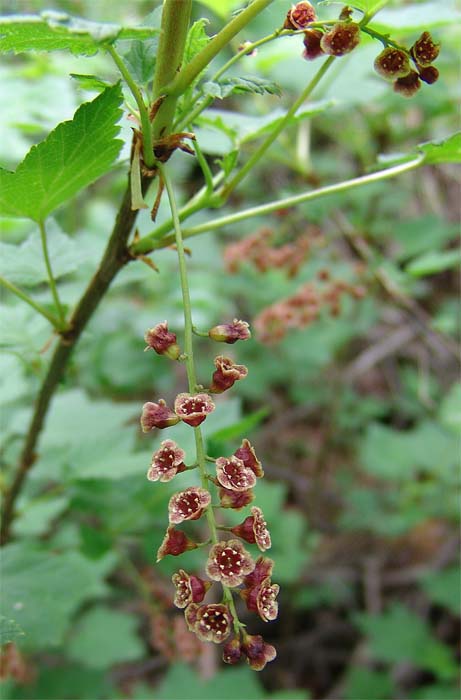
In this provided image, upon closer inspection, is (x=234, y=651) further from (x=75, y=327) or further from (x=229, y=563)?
(x=75, y=327)

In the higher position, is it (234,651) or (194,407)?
(194,407)

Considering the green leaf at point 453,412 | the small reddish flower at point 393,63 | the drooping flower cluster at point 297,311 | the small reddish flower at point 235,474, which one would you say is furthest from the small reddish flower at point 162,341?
the green leaf at point 453,412

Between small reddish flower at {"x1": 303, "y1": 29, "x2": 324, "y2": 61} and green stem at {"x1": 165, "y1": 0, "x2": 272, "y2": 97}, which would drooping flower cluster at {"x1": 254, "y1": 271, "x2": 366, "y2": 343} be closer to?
small reddish flower at {"x1": 303, "y1": 29, "x2": 324, "y2": 61}

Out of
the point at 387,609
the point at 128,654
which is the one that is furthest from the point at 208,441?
the point at 387,609

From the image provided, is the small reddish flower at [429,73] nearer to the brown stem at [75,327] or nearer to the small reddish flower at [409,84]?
the small reddish flower at [409,84]

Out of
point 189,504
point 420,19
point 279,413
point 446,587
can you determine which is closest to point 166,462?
point 189,504

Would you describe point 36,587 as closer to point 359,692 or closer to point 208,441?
point 208,441

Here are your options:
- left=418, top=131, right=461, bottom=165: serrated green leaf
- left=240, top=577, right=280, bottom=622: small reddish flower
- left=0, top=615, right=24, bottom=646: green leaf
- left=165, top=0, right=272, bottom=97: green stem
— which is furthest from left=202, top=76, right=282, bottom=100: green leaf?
left=0, top=615, right=24, bottom=646: green leaf
